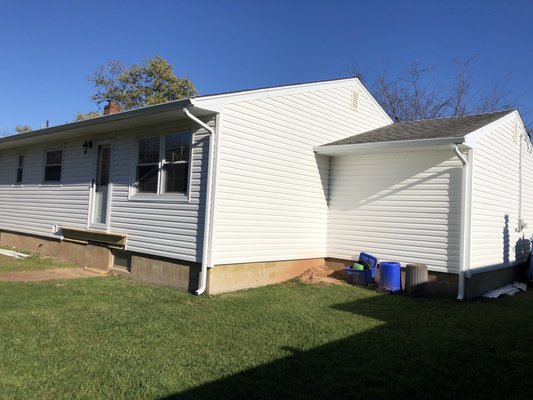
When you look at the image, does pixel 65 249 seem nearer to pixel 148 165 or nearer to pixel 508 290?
pixel 148 165

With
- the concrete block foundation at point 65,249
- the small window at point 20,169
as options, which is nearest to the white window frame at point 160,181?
the concrete block foundation at point 65,249

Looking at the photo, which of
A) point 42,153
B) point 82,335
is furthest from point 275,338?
point 42,153

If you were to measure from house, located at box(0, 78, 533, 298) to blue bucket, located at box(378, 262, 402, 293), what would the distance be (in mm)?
487

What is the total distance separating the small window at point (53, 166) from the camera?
41.5ft

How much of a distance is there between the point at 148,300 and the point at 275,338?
2.80m

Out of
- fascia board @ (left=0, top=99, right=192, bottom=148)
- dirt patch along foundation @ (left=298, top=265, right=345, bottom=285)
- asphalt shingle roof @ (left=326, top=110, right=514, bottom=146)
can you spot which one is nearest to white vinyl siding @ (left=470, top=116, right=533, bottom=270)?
asphalt shingle roof @ (left=326, top=110, right=514, bottom=146)

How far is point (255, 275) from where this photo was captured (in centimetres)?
892

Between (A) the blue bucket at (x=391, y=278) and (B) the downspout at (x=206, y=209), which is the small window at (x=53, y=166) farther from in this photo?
(A) the blue bucket at (x=391, y=278)

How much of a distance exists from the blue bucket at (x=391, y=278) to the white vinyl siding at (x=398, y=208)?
467mm

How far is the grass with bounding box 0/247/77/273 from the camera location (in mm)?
10234

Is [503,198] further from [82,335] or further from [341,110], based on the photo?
[82,335]

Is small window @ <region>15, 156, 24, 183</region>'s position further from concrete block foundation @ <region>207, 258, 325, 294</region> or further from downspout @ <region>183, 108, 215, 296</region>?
concrete block foundation @ <region>207, 258, 325, 294</region>

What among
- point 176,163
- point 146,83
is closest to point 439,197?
point 176,163

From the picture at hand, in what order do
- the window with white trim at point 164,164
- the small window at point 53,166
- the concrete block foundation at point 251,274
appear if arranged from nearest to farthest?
the concrete block foundation at point 251,274, the window with white trim at point 164,164, the small window at point 53,166
